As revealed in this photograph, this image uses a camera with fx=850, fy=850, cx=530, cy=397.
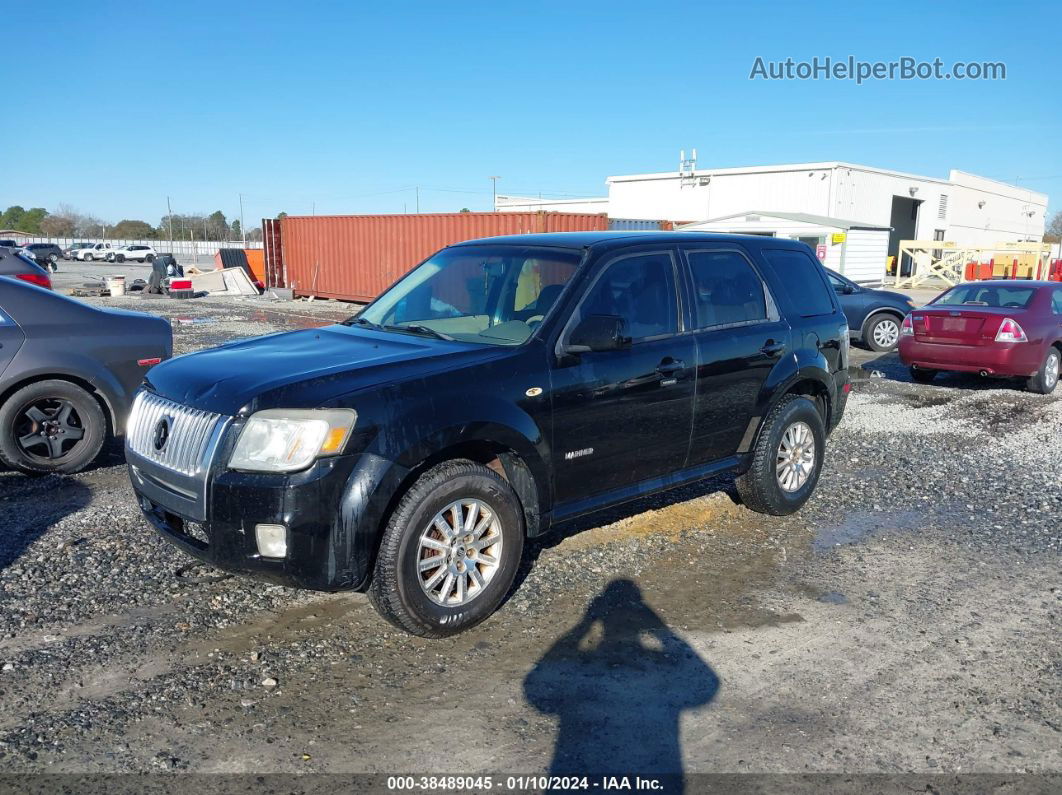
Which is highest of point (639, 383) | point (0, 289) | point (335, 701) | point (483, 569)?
point (0, 289)

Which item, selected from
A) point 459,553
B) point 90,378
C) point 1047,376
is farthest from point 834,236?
point 459,553

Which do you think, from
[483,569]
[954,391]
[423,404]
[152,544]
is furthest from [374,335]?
[954,391]

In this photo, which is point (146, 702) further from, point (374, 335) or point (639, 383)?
point (639, 383)

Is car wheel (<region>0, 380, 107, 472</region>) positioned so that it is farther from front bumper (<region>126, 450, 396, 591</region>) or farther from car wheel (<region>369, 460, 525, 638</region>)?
car wheel (<region>369, 460, 525, 638</region>)

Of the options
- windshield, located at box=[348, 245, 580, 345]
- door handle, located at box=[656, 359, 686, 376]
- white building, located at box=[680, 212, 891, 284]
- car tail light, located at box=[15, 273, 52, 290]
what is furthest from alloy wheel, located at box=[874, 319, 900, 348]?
car tail light, located at box=[15, 273, 52, 290]

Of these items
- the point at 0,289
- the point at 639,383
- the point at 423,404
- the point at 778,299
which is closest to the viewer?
the point at 423,404

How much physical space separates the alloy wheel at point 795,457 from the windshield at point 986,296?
6.73m

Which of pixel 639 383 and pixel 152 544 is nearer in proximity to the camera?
pixel 639 383

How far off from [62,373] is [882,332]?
45.8 feet

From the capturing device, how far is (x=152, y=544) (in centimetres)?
531

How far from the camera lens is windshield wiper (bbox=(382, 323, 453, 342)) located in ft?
15.7

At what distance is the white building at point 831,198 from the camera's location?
1496 inches

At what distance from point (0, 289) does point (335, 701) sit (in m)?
4.83

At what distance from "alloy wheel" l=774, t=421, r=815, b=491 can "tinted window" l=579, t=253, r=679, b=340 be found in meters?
1.48
